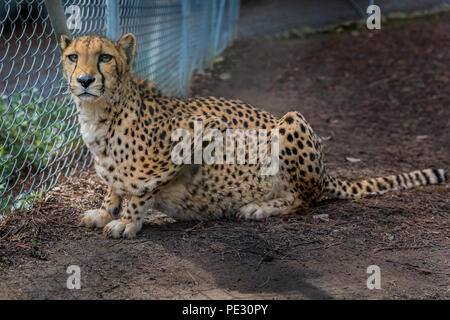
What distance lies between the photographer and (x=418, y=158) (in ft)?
21.3

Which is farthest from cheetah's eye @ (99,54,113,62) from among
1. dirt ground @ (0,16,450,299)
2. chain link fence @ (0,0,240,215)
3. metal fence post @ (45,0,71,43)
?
dirt ground @ (0,16,450,299)

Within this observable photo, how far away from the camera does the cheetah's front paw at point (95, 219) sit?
4203mm

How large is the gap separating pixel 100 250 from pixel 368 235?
1.96 m

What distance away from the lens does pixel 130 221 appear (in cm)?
405

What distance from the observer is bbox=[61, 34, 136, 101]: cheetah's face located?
11.7 ft

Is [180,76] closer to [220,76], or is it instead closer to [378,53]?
[220,76]

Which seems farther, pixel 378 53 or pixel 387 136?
pixel 378 53

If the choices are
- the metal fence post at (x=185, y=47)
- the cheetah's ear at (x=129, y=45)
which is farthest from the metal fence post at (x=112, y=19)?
the metal fence post at (x=185, y=47)

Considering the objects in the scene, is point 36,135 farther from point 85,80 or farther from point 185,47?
point 185,47

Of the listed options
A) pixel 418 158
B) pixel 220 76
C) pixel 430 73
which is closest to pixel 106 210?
pixel 418 158
